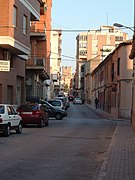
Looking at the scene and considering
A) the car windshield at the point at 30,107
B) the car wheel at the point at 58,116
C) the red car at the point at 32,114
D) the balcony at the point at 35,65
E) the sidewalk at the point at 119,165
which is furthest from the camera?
the balcony at the point at 35,65

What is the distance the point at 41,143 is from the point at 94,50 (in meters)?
144

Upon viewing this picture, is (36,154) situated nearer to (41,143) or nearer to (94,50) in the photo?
(41,143)

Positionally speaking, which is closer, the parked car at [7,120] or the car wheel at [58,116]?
the parked car at [7,120]

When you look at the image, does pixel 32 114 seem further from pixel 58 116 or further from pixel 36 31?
pixel 36 31

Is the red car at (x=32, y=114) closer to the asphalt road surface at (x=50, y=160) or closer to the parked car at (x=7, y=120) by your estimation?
the parked car at (x=7, y=120)

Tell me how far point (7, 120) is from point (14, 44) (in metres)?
11.8

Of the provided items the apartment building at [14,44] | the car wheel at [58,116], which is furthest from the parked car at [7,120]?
the car wheel at [58,116]

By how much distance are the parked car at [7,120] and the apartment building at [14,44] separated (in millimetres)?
4740

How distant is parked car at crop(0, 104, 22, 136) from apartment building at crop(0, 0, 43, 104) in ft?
15.6

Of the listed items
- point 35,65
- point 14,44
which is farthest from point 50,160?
point 35,65

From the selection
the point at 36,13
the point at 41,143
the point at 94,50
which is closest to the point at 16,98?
the point at 36,13

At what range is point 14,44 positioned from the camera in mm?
32375

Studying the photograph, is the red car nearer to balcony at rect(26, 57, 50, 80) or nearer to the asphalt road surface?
the asphalt road surface

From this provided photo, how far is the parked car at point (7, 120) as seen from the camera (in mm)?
21156
